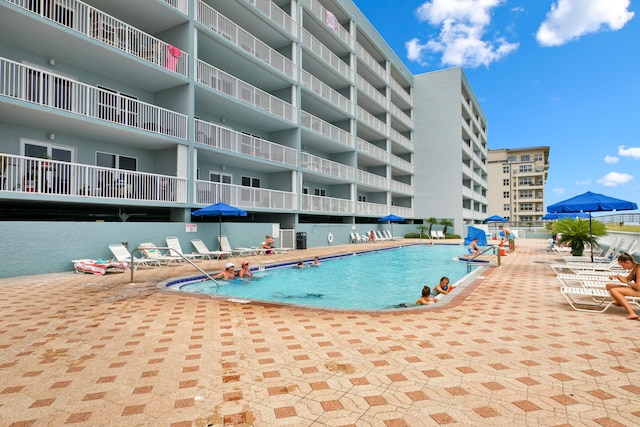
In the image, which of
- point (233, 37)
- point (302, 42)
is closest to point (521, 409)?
point (233, 37)

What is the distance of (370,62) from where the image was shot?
31516 millimetres

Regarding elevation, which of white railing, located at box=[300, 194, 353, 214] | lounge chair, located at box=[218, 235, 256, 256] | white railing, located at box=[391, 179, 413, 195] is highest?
white railing, located at box=[391, 179, 413, 195]

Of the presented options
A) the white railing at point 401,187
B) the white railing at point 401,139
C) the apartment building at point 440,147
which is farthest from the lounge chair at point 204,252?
the apartment building at point 440,147

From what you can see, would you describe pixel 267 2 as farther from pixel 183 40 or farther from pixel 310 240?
pixel 310 240

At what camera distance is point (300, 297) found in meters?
10.1

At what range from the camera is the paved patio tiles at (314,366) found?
2.76m

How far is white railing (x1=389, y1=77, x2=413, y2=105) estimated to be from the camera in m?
35.7

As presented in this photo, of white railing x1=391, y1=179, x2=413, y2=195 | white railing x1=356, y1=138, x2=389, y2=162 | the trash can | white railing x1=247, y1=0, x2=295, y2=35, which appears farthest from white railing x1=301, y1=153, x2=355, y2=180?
white railing x1=391, y1=179, x2=413, y2=195

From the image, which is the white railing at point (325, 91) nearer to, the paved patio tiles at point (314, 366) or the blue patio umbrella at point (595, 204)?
the blue patio umbrella at point (595, 204)

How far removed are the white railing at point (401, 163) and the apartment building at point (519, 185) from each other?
45469 mm

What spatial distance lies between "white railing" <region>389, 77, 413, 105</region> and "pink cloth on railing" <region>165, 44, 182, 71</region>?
25.0 metres

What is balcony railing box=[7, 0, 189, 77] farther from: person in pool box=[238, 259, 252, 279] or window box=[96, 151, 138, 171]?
person in pool box=[238, 259, 252, 279]

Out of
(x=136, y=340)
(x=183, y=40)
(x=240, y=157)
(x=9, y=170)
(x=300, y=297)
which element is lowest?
(x=300, y=297)

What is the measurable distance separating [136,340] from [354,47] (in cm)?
2876
